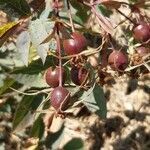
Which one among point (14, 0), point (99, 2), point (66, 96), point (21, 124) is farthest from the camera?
point (21, 124)

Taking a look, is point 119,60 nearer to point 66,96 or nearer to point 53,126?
point 66,96

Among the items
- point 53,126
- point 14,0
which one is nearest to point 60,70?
point 14,0

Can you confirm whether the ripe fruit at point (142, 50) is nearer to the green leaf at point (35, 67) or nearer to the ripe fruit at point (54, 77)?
the ripe fruit at point (54, 77)

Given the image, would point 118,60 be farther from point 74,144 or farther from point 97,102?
point 74,144

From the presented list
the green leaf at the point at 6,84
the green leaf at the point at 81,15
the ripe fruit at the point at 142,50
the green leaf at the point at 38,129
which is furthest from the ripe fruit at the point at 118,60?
the green leaf at the point at 38,129

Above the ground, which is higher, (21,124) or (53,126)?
(21,124)

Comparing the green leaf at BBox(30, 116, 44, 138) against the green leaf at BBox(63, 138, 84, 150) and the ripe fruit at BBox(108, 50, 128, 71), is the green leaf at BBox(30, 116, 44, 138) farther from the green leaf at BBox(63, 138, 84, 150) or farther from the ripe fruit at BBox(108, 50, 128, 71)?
the ripe fruit at BBox(108, 50, 128, 71)
